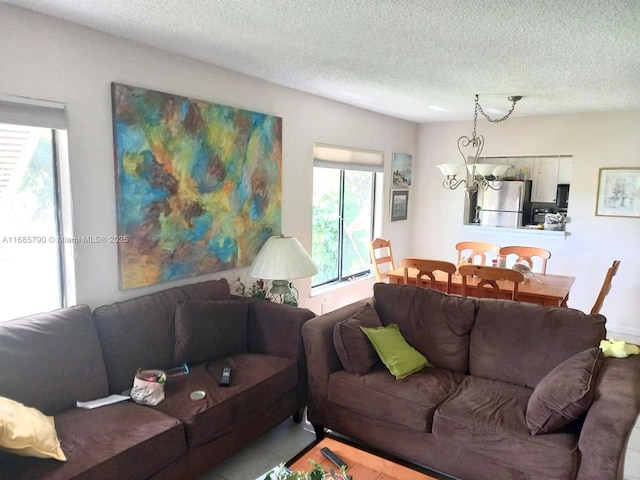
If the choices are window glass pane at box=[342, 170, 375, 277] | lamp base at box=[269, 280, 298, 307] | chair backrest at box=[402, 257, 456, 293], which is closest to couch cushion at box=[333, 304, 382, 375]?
lamp base at box=[269, 280, 298, 307]

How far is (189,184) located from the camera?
120 inches

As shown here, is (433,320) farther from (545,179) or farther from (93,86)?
(545,179)

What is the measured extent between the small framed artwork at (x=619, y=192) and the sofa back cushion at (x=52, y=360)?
5.04 meters

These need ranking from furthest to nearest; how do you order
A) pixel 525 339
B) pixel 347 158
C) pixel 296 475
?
pixel 347 158 → pixel 525 339 → pixel 296 475

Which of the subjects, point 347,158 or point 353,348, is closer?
point 353,348

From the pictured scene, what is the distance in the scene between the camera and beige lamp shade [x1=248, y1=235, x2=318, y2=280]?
10.5 feet

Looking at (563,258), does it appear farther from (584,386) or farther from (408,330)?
(584,386)

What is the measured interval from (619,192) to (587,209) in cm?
34

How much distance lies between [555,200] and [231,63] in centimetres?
423

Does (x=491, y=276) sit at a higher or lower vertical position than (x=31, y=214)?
lower

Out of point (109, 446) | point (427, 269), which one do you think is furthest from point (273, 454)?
point (427, 269)

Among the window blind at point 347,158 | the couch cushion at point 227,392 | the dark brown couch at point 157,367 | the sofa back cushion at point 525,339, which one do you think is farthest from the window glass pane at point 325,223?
the sofa back cushion at point 525,339

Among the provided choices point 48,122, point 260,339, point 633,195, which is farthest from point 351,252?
point 48,122

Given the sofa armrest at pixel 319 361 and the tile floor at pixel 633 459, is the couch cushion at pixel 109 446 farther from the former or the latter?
the tile floor at pixel 633 459
